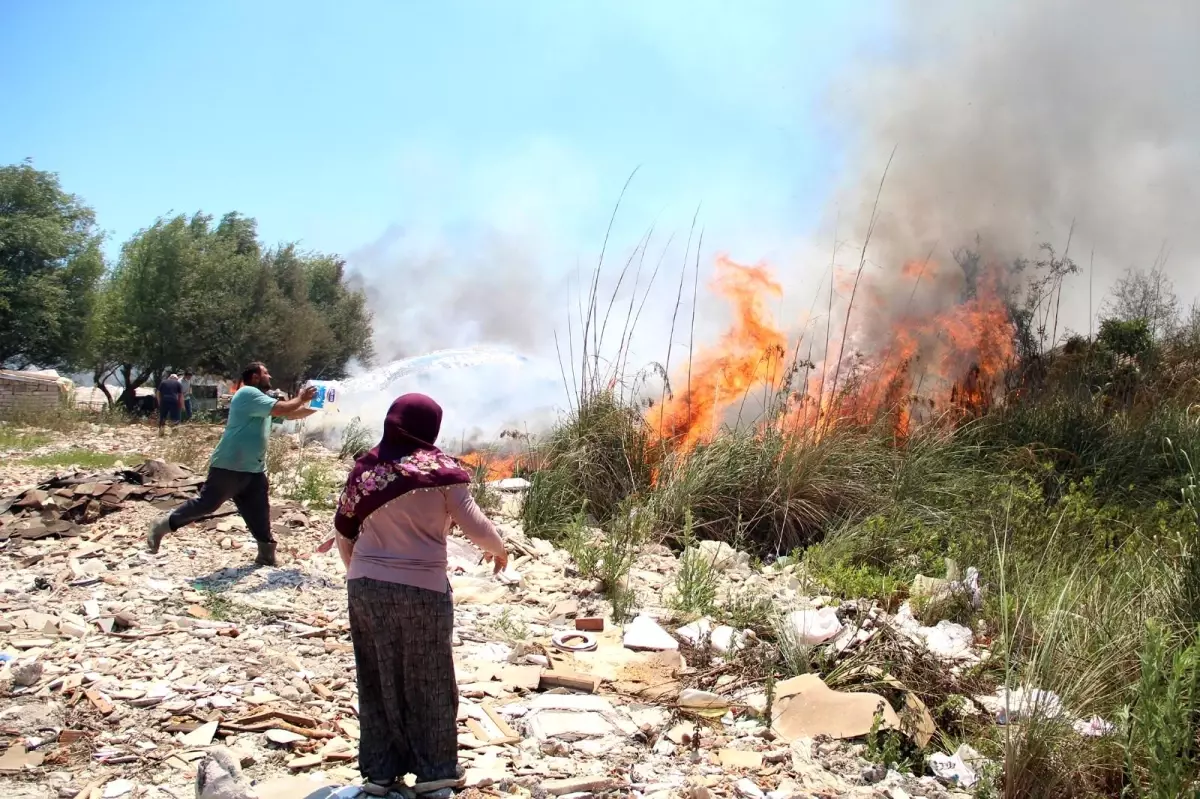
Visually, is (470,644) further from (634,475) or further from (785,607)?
(634,475)

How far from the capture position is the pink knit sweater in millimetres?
3205

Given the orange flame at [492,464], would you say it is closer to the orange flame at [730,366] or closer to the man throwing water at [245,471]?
the orange flame at [730,366]

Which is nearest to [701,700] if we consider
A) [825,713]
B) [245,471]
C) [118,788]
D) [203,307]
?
[825,713]

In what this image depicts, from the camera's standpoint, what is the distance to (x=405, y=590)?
320 cm

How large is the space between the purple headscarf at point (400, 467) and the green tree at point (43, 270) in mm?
24724

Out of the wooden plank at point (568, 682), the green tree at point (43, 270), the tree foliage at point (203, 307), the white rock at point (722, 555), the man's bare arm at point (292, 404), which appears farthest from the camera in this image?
the tree foliage at point (203, 307)

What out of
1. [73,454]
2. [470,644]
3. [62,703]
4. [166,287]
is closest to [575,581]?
[470,644]

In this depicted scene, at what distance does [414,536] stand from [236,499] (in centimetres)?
356

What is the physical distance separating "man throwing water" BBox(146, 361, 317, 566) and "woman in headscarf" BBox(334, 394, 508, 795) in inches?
121

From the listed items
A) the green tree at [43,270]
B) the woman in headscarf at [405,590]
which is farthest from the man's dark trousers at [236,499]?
the green tree at [43,270]

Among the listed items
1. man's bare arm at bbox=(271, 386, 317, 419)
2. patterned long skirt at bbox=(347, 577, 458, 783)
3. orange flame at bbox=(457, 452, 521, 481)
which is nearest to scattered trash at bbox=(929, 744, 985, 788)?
patterned long skirt at bbox=(347, 577, 458, 783)

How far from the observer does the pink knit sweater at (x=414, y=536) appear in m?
3.21

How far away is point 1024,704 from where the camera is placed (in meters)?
3.55

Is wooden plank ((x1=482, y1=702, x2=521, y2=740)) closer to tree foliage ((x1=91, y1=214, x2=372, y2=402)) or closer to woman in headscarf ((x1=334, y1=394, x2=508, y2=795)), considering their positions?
woman in headscarf ((x1=334, y1=394, x2=508, y2=795))
